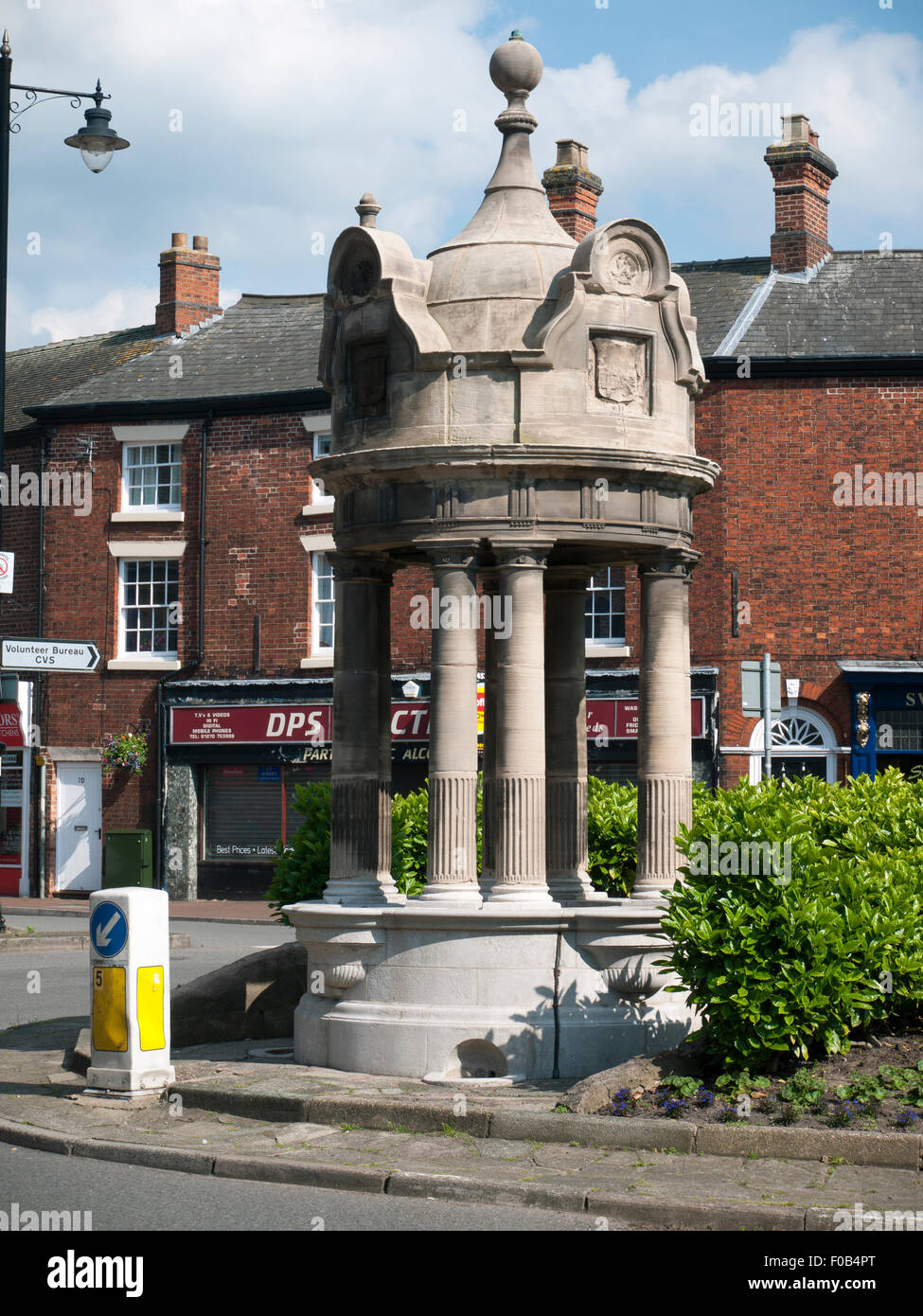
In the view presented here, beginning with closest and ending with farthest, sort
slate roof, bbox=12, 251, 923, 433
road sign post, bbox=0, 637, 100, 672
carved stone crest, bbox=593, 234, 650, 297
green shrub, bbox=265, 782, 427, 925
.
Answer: carved stone crest, bbox=593, 234, 650, 297
green shrub, bbox=265, 782, 427, 925
road sign post, bbox=0, 637, 100, 672
slate roof, bbox=12, 251, 923, 433

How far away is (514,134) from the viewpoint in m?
12.8

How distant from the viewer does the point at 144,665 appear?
3256 centimetres

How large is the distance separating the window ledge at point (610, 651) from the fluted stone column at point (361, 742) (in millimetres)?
16705

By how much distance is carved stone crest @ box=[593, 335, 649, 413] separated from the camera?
11828 millimetres

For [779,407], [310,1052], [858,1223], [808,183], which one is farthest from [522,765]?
[808,183]

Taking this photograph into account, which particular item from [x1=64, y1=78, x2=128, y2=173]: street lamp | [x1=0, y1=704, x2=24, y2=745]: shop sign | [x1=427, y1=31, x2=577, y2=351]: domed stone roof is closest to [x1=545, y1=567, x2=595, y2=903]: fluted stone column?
[x1=427, y1=31, x2=577, y2=351]: domed stone roof

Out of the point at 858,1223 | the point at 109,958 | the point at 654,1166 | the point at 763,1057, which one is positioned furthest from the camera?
the point at 109,958

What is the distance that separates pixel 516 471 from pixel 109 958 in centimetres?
412

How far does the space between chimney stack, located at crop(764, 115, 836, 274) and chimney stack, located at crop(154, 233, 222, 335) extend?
38.5ft

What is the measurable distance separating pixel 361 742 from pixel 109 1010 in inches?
110

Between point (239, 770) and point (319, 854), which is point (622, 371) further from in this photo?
point (239, 770)

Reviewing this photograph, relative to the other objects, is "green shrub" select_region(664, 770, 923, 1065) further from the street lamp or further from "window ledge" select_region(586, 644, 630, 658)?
"window ledge" select_region(586, 644, 630, 658)

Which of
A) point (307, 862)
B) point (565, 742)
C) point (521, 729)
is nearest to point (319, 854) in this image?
point (307, 862)

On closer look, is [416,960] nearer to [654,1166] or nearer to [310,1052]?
[310,1052]
